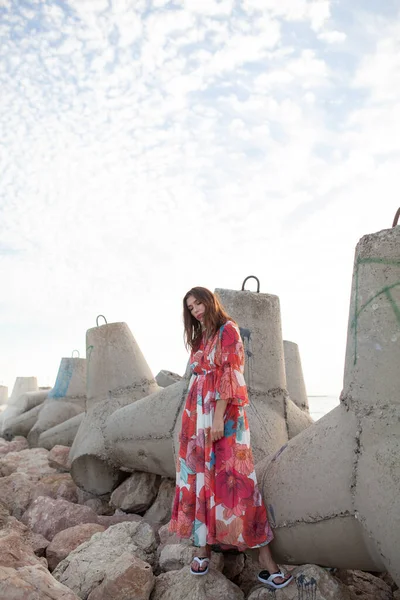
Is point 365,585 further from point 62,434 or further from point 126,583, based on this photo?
point 62,434

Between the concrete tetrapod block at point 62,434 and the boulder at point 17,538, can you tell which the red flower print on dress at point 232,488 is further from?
the concrete tetrapod block at point 62,434

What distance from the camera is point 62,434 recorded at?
6418 millimetres

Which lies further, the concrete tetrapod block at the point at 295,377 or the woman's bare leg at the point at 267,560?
the concrete tetrapod block at the point at 295,377

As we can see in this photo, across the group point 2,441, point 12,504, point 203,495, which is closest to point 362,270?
point 203,495

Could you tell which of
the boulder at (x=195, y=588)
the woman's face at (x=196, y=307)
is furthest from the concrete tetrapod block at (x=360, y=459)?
the woman's face at (x=196, y=307)

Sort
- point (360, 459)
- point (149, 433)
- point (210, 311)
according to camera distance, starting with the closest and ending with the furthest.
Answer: point (360, 459), point (210, 311), point (149, 433)

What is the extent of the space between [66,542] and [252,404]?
1497mm

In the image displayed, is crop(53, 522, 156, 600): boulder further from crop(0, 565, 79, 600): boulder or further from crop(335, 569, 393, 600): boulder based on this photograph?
crop(335, 569, 393, 600): boulder

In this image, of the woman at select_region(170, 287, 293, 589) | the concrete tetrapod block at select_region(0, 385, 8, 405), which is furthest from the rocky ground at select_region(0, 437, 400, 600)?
the concrete tetrapod block at select_region(0, 385, 8, 405)

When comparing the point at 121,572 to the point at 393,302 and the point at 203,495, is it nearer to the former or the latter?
the point at 203,495

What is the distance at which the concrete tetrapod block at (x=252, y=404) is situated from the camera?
11.4 ft

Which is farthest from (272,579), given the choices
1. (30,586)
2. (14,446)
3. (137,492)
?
(14,446)

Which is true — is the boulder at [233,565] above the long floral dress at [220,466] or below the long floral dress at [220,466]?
below

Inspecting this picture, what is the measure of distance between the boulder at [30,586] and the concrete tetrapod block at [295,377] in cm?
375
